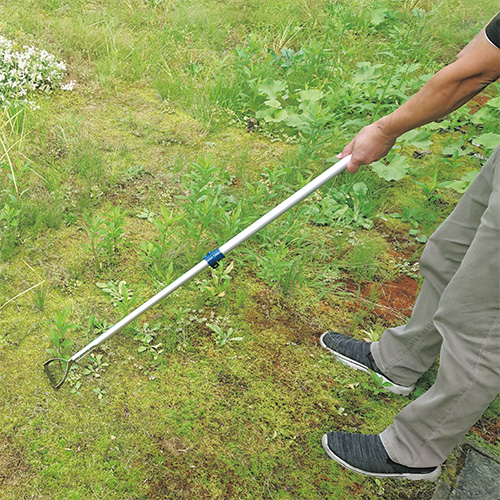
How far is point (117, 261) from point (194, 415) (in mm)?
996

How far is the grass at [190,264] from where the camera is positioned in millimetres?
1936

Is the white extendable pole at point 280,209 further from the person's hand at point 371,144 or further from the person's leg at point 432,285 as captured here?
the person's leg at point 432,285

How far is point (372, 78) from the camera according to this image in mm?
3941

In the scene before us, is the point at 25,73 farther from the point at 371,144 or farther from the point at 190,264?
the point at 371,144

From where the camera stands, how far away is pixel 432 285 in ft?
6.60

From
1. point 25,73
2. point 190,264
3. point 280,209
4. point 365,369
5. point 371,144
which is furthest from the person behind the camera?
point 25,73

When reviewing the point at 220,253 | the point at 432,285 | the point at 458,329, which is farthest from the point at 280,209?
the point at 458,329

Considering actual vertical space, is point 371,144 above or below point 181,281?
above

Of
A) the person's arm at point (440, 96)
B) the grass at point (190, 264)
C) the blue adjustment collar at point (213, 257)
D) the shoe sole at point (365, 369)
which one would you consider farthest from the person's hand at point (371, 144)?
the shoe sole at point (365, 369)

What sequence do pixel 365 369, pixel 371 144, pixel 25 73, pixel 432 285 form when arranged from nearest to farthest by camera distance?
pixel 371 144, pixel 432 285, pixel 365 369, pixel 25 73

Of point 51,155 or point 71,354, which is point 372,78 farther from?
point 71,354

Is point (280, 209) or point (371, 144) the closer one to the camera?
point (371, 144)

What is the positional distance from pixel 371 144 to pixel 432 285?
63cm

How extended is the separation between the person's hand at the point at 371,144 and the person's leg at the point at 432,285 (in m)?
0.36
